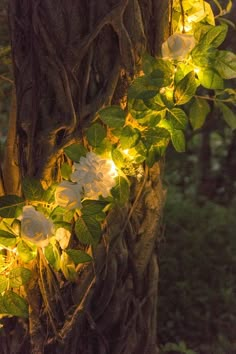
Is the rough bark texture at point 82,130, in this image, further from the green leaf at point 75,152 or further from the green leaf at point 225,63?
the green leaf at point 225,63

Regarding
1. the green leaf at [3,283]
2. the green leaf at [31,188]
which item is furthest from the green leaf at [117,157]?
the green leaf at [3,283]

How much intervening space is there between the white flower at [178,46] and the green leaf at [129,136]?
21 centimetres

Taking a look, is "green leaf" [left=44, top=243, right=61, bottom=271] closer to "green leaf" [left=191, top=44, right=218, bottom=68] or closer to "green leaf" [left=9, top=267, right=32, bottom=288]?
"green leaf" [left=9, top=267, right=32, bottom=288]

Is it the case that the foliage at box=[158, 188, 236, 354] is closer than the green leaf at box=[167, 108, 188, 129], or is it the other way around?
the green leaf at box=[167, 108, 188, 129]

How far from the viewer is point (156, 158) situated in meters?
1.52

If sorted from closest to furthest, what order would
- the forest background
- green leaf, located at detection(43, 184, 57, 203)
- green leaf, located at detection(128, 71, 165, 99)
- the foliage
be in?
green leaf, located at detection(128, 71, 165, 99)
green leaf, located at detection(43, 184, 57, 203)
the forest background
the foliage

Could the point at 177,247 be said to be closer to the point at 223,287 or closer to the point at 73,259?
the point at 223,287

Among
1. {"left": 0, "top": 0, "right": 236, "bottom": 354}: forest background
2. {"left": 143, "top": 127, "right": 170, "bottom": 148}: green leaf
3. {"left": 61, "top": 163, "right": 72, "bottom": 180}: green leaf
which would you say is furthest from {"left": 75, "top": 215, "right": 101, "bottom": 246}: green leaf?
{"left": 0, "top": 0, "right": 236, "bottom": 354}: forest background

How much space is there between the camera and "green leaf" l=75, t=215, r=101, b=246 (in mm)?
1456

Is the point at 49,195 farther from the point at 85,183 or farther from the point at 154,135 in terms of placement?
the point at 154,135

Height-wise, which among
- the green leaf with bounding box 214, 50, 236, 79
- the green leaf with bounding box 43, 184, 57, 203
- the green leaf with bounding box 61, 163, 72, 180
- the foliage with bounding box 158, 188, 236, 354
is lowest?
the foliage with bounding box 158, 188, 236, 354

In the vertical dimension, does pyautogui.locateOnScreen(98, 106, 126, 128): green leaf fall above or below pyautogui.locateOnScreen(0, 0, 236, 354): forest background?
above

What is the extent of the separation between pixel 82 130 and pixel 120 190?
19cm

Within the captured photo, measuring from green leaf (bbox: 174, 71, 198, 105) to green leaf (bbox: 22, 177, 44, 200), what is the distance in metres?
0.43
